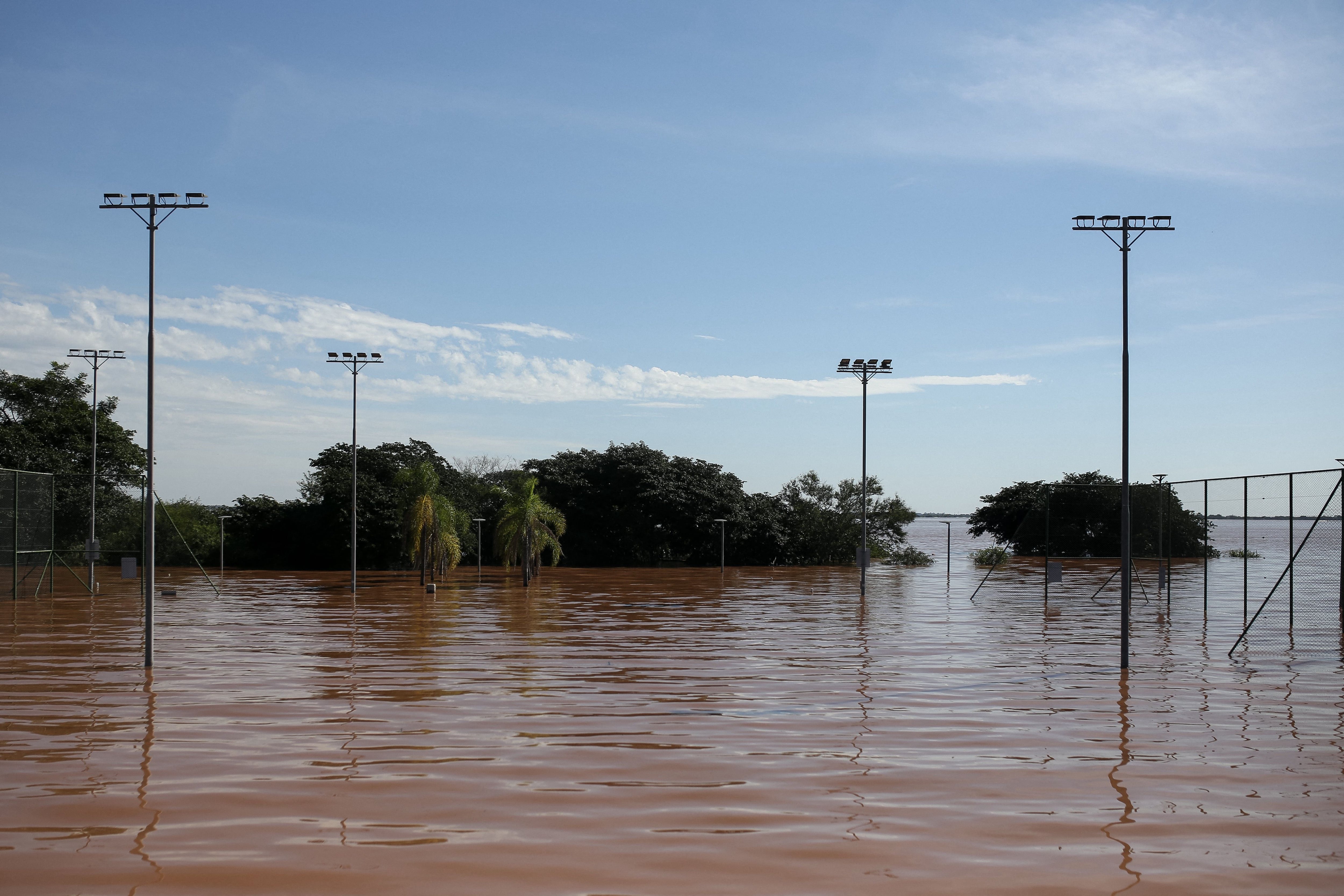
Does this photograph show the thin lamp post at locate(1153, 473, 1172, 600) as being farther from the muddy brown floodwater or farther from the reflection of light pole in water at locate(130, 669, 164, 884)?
the reflection of light pole in water at locate(130, 669, 164, 884)

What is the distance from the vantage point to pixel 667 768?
10.4 meters

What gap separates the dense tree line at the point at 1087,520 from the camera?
37.4 meters

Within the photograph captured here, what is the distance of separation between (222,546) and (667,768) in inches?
1901

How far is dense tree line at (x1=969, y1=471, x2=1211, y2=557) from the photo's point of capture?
123ft

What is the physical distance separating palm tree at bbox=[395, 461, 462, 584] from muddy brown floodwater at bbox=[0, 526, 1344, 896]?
20.0 metres

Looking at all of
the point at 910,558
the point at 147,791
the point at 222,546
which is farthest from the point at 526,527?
the point at 147,791

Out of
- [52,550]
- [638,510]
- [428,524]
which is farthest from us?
[638,510]

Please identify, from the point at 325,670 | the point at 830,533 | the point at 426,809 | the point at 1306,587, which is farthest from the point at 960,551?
the point at 426,809

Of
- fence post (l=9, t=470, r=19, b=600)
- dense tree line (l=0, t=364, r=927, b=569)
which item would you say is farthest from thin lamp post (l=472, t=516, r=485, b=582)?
fence post (l=9, t=470, r=19, b=600)

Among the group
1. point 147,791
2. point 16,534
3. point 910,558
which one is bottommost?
point 910,558

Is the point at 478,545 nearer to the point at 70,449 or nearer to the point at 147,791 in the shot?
the point at 70,449

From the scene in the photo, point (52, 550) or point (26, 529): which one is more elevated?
point (26, 529)

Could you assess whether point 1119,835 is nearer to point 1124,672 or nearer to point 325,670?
point 1124,672

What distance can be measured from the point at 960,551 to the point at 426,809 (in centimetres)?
11155
